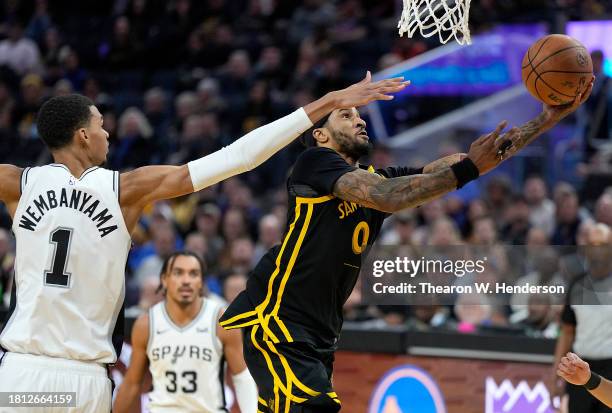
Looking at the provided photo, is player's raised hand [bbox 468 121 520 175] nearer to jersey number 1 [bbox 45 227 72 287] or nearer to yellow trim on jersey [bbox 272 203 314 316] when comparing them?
yellow trim on jersey [bbox 272 203 314 316]

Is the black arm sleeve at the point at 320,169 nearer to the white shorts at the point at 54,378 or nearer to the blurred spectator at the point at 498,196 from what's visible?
the white shorts at the point at 54,378

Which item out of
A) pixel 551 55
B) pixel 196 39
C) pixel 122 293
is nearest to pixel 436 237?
pixel 551 55

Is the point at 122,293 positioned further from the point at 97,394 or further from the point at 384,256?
the point at 384,256

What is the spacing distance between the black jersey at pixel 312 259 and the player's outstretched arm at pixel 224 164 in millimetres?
373

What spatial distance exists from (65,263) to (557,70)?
2.30m

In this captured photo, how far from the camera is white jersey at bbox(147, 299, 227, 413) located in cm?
702

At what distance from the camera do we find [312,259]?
16.2 ft

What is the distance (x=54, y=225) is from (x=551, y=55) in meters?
2.34

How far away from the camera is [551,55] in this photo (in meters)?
4.91

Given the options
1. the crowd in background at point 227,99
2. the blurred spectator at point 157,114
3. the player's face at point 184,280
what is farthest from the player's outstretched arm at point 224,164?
the blurred spectator at point 157,114

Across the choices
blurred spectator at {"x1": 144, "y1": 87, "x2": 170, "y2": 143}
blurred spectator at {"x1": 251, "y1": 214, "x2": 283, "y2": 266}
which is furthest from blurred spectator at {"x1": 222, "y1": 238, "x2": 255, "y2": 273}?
blurred spectator at {"x1": 144, "y1": 87, "x2": 170, "y2": 143}

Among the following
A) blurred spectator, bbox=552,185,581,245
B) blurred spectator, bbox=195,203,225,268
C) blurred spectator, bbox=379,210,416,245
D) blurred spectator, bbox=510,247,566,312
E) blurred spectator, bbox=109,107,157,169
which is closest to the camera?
blurred spectator, bbox=510,247,566,312

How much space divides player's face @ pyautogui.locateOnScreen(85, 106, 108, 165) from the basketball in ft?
6.38

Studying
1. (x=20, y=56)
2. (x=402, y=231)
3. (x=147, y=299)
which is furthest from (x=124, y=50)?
(x=147, y=299)
